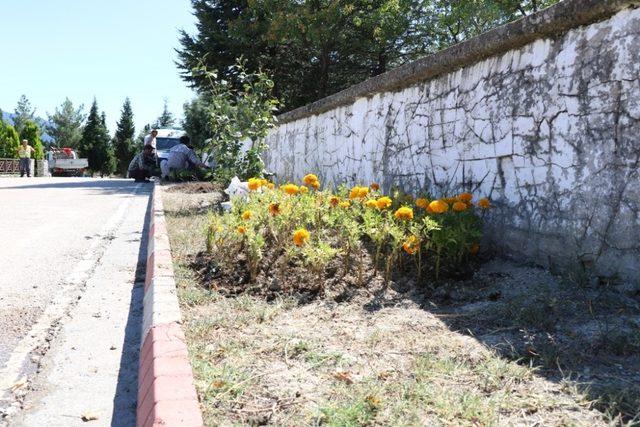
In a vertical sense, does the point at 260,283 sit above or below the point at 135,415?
above

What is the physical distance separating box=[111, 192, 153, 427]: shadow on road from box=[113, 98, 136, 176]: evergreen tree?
203 feet

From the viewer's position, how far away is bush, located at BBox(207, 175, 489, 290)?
4.05 m

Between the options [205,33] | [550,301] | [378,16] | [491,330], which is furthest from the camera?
[205,33]

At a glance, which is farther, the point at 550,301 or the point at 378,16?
the point at 378,16

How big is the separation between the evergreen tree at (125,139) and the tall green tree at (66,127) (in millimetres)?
14209

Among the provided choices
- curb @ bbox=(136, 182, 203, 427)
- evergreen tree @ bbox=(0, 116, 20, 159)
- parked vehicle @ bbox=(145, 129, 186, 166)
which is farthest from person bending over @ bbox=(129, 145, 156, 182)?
evergreen tree @ bbox=(0, 116, 20, 159)

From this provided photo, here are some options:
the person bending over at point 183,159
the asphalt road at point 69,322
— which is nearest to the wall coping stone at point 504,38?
the asphalt road at point 69,322

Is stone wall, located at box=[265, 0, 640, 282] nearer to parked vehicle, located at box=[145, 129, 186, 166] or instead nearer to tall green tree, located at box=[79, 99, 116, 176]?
parked vehicle, located at box=[145, 129, 186, 166]

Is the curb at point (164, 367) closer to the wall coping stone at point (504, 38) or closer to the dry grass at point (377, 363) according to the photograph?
the dry grass at point (377, 363)

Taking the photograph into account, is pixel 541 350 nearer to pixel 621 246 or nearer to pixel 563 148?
pixel 621 246

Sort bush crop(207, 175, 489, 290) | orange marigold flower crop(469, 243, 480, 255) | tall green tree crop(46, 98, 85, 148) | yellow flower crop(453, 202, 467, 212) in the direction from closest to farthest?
bush crop(207, 175, 489, 290)
yellow flower crop(453, 202, 467, 212)
orange marigold flower crop(469, 243, 480, 255)
tall green tree crop(46, 98, 85, 148)

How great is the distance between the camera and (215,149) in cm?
921

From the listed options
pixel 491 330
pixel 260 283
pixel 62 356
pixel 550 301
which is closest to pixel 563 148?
pixel 550 301

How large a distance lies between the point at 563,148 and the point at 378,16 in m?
19.2
